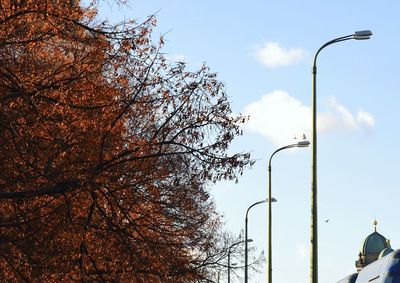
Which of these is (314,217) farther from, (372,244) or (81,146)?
(372,244)

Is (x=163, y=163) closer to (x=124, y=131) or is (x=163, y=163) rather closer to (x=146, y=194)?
(x=146, y=194)

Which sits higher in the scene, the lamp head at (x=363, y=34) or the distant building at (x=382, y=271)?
the lamp head at (x=363, y=34)

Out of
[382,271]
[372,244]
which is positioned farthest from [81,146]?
[372,244]

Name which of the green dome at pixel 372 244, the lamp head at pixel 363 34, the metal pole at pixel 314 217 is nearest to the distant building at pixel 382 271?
the metal pole at pixel 314 217

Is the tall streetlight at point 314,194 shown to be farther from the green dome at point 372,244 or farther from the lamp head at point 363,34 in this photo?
the green dome at point 372,244

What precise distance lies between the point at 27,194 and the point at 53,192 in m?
0.37

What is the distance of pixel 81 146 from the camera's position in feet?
55.9

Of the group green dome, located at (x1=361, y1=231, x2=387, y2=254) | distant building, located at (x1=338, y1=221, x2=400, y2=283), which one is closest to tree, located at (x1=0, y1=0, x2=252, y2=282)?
distant building, located at (x1=338, y1=221, x2=400, y2=283)

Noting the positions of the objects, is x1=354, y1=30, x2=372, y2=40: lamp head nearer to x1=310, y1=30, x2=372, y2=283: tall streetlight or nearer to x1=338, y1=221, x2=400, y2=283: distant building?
x1=310, y1=30, x2=372, y2=283: tall streetlight

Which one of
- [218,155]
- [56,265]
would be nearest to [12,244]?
[56,265]

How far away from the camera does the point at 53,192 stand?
16.3 metres

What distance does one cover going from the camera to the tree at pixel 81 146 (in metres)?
16.4

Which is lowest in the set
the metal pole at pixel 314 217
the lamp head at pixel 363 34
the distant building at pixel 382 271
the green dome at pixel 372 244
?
the distant building at pixel 382 271

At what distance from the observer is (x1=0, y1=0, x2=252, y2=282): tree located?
16.4 m
